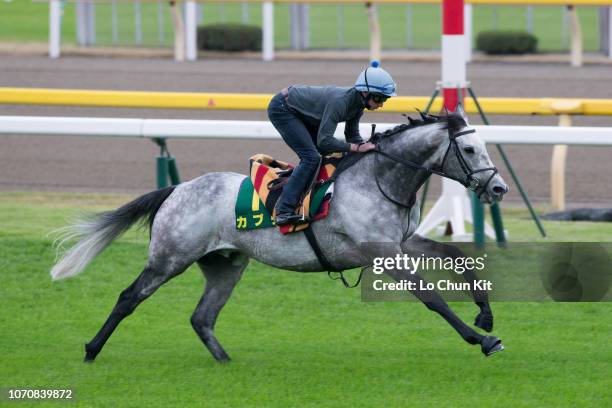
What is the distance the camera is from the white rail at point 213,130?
306 inches

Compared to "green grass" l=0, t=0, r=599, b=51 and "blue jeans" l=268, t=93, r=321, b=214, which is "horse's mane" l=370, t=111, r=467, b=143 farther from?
"green grass" l=0, t=0, r=599, b=51

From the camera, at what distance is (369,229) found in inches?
236

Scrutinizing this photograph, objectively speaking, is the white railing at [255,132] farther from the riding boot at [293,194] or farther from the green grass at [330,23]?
the green grass at [330,23]

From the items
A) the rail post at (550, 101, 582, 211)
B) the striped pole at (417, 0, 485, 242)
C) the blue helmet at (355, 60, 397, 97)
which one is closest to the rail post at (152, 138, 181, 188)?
the striped pole at (417, 0, 485, 242)

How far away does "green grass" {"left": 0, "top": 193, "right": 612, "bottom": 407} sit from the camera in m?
5.61

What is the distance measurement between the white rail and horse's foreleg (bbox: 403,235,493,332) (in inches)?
63.9

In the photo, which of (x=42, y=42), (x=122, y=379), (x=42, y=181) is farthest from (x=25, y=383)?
(x=42, y=42)

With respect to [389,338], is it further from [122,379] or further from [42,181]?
[42,181]

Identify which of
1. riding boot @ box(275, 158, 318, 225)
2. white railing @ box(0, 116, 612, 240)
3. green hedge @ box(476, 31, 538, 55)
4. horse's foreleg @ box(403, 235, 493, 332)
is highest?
green hedge @ box(476, 31, 538, 55)

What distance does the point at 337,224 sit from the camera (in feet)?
19.9

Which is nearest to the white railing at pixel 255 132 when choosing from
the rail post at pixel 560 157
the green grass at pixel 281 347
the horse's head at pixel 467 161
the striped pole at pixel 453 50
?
the striped pole at pixel 453 50

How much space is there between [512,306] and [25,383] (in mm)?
2922

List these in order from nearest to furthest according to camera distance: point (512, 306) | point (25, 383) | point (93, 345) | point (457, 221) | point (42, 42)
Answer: point (25, 383) < point (93, 345) < point (512, 306) < point (457, 221) < point (42, 42)

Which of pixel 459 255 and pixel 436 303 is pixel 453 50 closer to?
pixel 459 255
